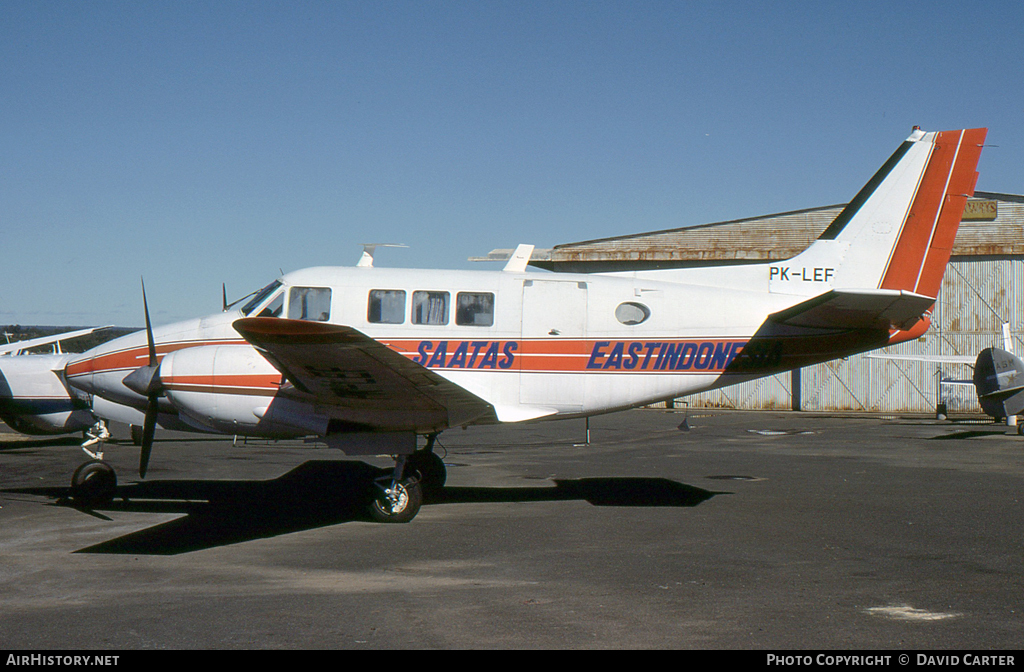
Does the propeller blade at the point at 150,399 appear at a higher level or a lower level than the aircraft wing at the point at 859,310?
lower

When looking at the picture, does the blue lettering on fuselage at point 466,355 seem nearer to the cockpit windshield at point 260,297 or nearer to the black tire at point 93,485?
the cockpit windshield at point 260,297

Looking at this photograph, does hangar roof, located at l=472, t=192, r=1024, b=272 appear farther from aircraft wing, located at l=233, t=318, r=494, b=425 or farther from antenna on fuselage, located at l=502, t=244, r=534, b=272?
aircraft wing, located at l=233, t=318, r=494, b=425

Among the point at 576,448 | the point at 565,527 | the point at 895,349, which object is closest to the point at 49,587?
the point at 565,527

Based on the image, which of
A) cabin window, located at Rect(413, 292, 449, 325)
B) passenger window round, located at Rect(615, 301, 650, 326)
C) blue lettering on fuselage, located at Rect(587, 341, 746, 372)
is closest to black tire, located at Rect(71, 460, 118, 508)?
cabin window, located at Rect(413, 292, 449, 325)

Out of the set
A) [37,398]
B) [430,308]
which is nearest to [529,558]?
[430,308]

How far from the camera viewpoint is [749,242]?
3969 centimetres

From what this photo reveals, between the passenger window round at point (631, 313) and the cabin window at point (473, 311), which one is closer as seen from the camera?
the cabin window at point (473, 311)

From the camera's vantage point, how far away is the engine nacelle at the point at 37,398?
1445cm

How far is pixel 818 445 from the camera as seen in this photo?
1977 cm

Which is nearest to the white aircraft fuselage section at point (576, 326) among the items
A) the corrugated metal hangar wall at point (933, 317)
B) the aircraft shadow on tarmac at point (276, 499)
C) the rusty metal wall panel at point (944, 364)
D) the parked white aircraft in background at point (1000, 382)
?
the aircraft shadow on tarmac at point (276, 499)

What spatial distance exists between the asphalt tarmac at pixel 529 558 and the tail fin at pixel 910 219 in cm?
308

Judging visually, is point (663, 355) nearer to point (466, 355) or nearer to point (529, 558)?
point (466, 355)

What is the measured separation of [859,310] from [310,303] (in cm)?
677
